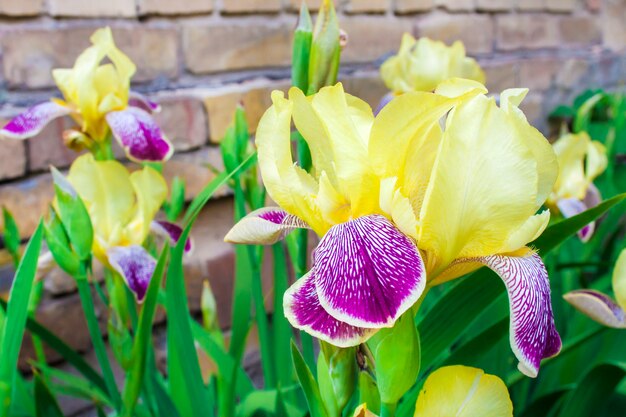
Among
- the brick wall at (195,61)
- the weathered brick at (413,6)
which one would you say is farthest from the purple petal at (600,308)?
the weathered brick at (413,6)

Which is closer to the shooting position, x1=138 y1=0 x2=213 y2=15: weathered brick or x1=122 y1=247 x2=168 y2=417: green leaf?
x1=122 y1=247 x2=168 y2=417: green leaf

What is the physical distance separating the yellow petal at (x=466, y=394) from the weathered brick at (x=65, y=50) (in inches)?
28.2

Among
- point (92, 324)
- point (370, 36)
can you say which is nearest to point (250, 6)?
point (370, 36)

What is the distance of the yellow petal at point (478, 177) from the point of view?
33 centimetres

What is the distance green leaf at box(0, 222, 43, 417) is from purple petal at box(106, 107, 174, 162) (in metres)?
0.20

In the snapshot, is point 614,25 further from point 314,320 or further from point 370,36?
point 314,320

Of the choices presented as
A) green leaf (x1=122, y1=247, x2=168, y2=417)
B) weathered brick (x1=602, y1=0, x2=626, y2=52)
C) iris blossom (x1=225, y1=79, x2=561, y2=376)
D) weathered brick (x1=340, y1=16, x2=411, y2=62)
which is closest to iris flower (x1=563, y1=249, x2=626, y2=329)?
iris blossom (x1=225, y1=79, x2=561, y2=376)

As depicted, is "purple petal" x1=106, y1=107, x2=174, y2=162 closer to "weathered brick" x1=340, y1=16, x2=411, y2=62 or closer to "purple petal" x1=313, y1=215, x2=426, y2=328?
"purple petal" x1=313, y1=215, x2=426, y2=328

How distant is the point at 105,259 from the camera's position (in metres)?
0.65

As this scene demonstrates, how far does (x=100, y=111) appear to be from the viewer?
73 cm

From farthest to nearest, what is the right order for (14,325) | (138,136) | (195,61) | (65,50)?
(195,61) < (65,50) < (138,136) < (14,325)

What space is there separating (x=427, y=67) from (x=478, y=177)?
76cm

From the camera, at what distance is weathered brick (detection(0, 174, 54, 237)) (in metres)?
0.86

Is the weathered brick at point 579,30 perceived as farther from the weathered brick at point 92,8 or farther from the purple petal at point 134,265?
the purple petal at point 134,265
